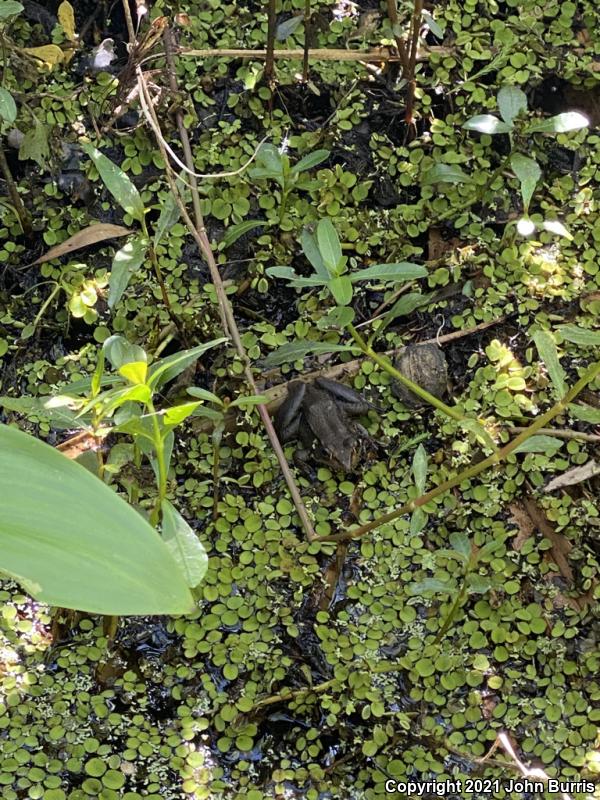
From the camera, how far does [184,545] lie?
3.90 feet

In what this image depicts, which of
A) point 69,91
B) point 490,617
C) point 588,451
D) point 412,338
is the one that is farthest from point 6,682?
point 69,91

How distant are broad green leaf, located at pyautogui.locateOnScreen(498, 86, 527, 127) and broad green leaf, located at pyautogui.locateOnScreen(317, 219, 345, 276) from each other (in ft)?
2.07

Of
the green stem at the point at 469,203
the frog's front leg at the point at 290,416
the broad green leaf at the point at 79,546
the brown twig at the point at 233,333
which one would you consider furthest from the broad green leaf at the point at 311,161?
the broad green leaf at the point at 79,546

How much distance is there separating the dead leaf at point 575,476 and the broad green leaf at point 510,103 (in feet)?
2.42

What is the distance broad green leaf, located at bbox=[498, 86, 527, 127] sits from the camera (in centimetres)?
186

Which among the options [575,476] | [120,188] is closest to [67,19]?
[120,188]

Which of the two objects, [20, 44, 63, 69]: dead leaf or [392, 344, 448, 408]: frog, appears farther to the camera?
[20, 44, 63, 69]: dead leaf

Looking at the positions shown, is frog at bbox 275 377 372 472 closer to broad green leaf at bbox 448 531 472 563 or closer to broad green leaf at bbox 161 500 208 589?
broad green leaf at bbox 448 531 472 563

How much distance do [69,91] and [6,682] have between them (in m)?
1.36

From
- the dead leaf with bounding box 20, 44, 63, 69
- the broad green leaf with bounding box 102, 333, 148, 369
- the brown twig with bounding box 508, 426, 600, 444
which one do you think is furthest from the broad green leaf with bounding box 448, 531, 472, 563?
the dead leaf with bounding box 20, 44, 63, 69

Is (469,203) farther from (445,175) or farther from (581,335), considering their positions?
(581,335)

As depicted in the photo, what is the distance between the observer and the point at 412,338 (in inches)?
73.3

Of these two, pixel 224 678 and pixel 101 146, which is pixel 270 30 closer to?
pixel 101 146

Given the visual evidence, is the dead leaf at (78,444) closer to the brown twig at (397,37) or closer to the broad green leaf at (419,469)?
the broad green leaf at (419,469)
